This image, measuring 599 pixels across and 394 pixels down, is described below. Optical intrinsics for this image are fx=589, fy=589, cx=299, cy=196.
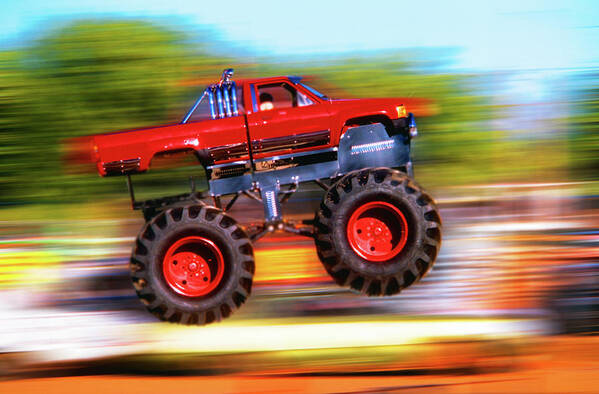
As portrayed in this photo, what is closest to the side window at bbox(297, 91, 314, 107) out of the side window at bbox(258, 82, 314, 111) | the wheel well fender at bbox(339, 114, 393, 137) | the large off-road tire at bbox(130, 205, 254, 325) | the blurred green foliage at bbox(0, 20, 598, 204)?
the side window at bbox(258, 82, 314, 111)

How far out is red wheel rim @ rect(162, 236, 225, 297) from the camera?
175 inches

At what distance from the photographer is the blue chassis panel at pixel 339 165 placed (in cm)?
450

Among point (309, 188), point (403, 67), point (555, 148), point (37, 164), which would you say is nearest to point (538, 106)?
point (555, 148)

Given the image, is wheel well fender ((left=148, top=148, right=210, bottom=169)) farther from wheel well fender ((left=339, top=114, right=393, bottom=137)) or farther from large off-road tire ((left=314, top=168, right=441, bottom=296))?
wheel well fender ((left=339, top=114, right=393, bottom=137))

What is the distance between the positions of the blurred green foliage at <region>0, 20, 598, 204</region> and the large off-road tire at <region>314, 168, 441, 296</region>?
2.71 m

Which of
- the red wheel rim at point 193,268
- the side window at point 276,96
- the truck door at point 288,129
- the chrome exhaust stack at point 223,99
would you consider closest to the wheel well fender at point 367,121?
the truck door at point 288,129

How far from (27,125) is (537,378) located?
6.38m

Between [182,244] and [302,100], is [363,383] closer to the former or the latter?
[182,244]

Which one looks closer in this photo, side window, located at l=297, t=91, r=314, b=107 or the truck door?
the truck door

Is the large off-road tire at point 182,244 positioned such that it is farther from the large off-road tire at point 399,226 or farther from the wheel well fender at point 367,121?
the wheel well fender at point 367,121

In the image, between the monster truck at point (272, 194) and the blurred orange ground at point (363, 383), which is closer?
the monster truck at point (272, 194)

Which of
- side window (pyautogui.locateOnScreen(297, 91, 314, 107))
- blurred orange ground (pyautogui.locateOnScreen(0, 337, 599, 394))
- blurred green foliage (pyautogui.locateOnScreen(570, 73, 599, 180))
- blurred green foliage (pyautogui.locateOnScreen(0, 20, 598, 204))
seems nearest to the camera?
side window (pyautogui.locateOnScreen(297, 91, 314, 107))

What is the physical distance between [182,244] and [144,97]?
3.09 meters

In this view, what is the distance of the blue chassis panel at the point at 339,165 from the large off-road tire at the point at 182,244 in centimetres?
28
